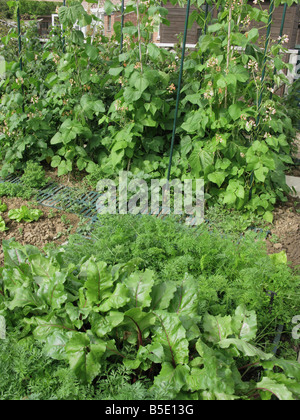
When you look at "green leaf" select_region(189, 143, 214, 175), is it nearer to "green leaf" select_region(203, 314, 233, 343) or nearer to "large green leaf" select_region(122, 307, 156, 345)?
"green leaf" select_region(203, 314, 233, 343)

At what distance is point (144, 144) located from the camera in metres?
3.68

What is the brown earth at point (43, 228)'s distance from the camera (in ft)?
10.1

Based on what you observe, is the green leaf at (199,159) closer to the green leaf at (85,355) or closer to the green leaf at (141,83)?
the green leaf at (141,83)

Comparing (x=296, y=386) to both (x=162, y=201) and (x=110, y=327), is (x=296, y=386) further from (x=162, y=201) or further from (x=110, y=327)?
(x=162, y=201)

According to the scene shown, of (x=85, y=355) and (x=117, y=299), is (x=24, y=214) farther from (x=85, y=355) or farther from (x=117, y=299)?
(x=85, y=355)

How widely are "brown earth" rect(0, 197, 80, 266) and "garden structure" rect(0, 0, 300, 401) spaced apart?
0.05 feet

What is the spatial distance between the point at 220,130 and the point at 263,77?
1.74 ft

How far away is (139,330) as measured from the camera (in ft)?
5.95

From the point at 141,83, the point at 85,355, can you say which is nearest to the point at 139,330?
the point at 85,355

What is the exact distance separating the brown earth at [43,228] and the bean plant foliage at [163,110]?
1.91 ft

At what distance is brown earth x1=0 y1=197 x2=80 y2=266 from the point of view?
308cm

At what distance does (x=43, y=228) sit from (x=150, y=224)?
1.04 meters

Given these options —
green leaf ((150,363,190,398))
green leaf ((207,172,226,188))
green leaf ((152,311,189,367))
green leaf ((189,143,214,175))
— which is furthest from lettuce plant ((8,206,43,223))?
green leaf ((150,363,190,398))

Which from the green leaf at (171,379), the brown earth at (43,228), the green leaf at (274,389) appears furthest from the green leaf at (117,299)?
the brown earth at (43,228)
